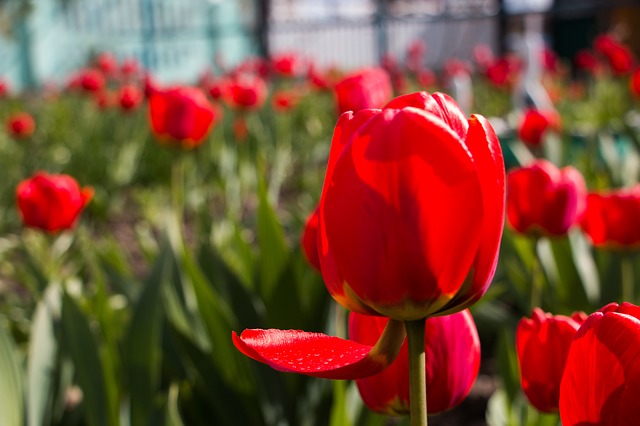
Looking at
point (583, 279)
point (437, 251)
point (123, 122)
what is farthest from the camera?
point (123, 122)

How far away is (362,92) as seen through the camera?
152 cm

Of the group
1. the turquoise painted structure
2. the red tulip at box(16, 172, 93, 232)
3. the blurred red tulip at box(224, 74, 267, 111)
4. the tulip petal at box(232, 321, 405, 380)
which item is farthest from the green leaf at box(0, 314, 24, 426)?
the turquoise painted structure

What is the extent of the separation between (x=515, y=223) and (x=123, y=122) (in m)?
3.81

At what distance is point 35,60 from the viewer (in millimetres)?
9617

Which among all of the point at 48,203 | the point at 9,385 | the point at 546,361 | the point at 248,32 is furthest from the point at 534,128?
the point at 248,32

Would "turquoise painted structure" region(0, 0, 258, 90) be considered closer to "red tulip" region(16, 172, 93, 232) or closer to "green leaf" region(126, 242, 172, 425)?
"red tulip" region(16, 172, 93, 232)

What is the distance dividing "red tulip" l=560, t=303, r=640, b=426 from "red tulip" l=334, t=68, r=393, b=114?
113 cm

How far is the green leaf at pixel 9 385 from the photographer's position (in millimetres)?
953

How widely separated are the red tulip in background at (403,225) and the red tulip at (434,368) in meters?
0.12

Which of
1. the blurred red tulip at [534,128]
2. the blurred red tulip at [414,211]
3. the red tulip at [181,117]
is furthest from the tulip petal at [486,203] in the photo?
the blurred red tulip at [534,128]

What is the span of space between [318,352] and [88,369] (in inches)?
31.3

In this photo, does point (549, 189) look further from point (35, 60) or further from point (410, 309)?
point (35, 60)

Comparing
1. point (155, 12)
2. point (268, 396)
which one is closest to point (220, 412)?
point (268, 396)

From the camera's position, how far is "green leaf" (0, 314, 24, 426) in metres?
0.95
